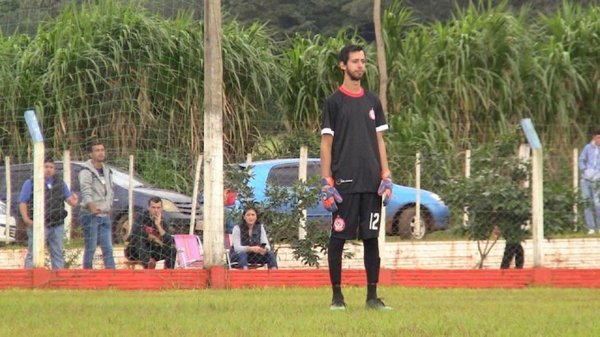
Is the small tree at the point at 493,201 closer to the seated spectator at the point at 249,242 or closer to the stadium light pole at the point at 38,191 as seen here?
the seated spectator at the point at 249,242

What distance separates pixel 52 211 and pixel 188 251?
1804 millimetres

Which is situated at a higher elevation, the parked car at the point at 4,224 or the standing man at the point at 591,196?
the standing man at the point at 591,196

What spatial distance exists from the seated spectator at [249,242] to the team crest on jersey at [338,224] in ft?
13.2

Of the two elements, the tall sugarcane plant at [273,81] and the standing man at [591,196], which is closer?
the standing man at [591,196]

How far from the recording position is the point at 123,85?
17.9 m

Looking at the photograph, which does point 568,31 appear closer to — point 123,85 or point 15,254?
point 123,85

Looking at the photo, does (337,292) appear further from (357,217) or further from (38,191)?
(38,191)

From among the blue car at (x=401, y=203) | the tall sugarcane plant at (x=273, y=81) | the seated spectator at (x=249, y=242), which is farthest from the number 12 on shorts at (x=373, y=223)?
the tall sugarcane plant at (x=273, y=81)

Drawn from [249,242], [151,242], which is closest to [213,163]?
[249,242]

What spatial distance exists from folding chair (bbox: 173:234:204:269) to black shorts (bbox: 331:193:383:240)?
200 inches

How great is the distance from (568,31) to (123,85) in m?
9.46

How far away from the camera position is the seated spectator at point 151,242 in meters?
13.8

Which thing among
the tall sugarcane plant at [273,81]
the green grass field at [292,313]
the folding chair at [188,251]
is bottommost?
the green grass field at [292,313]

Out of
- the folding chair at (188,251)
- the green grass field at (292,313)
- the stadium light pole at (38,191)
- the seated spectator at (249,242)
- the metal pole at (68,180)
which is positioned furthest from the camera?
the folding chair at (188,251)
